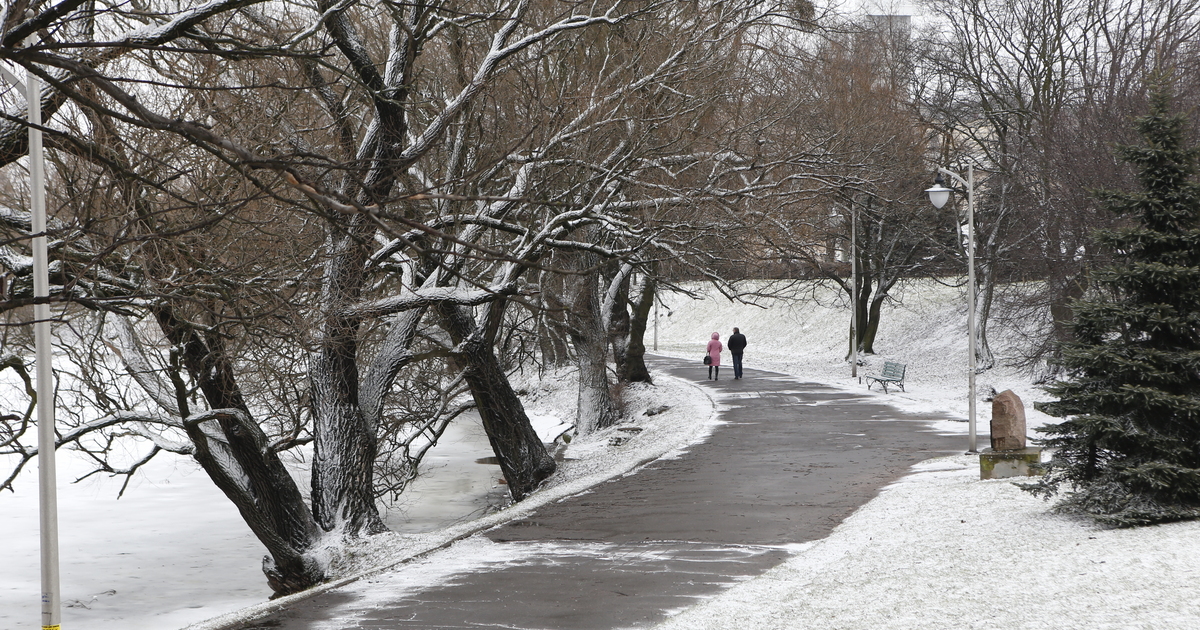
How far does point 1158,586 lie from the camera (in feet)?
23.3

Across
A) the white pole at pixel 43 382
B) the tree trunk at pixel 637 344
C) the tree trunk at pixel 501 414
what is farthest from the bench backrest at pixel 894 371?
Result: the white pole at pixel 43 382

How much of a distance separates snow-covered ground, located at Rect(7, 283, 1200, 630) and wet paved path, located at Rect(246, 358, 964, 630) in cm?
52

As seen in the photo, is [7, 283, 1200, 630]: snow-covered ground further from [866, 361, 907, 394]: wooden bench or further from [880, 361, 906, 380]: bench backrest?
[880, 361, 906, 380]: bench backrest

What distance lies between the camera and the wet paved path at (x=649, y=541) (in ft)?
26.8

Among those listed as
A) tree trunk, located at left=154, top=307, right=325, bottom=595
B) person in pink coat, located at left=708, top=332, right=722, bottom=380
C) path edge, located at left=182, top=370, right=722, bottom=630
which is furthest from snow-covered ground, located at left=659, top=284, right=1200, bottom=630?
person in pink coat, located at left=708, top=332, right=722, bottom=380

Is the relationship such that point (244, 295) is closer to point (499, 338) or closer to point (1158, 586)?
point (1158, 586)

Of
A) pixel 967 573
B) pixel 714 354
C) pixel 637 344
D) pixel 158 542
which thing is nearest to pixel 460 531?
pixel 967 573

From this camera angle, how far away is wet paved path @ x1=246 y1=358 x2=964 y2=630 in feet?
26.8

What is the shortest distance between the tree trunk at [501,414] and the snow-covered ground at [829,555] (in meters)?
0.62

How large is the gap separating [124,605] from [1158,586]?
12.8 m

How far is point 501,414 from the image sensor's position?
54.4 ft

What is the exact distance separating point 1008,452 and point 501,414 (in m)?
7.76

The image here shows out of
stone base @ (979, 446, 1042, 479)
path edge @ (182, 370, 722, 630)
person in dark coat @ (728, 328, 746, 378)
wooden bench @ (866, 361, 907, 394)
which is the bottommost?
path edge @ (182, 370, 722, 630)

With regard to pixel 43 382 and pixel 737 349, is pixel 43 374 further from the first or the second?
pixel 737 349
